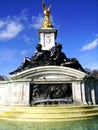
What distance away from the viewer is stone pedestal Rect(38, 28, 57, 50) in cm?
2314

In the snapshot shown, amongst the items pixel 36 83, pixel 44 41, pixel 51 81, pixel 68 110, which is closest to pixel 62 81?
pixel 51 81

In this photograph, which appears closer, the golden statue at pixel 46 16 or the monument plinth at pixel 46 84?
the monument plinth at pixel 46 84

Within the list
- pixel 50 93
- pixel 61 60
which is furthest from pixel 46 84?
pixel 61 60

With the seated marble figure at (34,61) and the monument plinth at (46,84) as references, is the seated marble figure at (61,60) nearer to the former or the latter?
the monument plinth at (46,84)

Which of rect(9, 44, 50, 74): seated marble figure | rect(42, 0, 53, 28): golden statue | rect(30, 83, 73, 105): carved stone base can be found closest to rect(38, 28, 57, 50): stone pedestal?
rect(42, 0, 53, 28): golden statue

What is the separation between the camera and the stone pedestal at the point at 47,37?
911 inches

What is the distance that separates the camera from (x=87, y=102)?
1806cm

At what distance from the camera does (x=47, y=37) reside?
23312 mm

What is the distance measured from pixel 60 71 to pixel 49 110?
4.70 m

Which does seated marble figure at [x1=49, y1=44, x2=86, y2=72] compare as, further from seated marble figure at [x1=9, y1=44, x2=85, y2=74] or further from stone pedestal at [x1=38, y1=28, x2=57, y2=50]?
stone pedestal at [x1=38, y1=28, x2=57, y2=50]

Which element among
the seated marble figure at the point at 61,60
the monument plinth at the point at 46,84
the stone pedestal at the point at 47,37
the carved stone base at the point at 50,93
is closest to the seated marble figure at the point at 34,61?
the monument plinth at the point at 46,84

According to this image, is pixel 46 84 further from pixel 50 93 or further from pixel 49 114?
pixel 49 114

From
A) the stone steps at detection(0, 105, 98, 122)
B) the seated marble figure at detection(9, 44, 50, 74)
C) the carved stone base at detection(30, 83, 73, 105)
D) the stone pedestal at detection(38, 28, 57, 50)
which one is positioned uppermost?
the stone pedestal at detection(38, 28, 57, 50)

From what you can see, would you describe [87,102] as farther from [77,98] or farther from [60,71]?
[60,71]
